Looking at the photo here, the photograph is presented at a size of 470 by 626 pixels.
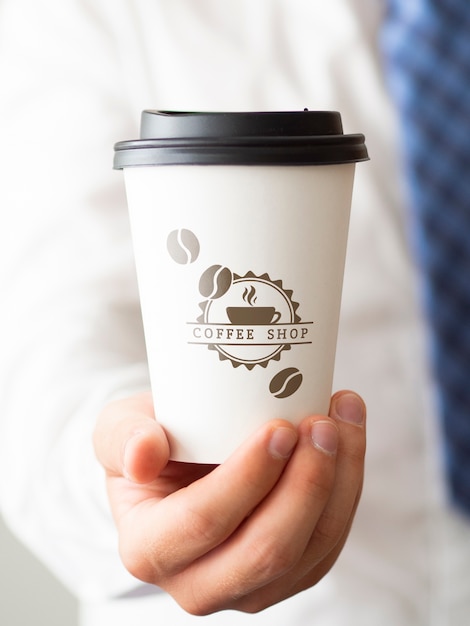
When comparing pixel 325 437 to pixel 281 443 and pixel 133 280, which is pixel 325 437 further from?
pixel 133 280

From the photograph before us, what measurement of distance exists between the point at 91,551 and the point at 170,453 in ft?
1.18

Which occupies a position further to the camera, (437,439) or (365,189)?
(437,439)

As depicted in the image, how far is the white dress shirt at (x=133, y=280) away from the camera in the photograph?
0.90 m

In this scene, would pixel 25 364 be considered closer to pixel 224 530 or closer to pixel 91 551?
pixel 91 551

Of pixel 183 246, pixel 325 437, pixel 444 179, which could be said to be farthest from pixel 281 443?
pixel 444 179

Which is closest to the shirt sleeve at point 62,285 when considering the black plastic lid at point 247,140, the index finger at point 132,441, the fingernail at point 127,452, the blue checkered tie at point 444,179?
the index finger at point 132,441

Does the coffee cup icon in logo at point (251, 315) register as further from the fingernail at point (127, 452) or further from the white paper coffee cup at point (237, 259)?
the fingernail at point (127, 452)

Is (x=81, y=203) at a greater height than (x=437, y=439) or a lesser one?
greater

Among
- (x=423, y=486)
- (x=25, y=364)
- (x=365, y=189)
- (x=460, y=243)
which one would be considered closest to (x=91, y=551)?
(x=25, y=364)

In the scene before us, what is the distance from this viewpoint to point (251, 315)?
1.82 feet

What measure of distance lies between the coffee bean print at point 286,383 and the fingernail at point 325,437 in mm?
33

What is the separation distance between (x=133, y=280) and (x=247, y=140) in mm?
531

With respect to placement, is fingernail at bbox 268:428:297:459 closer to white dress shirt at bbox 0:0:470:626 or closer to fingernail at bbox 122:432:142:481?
fingernail at bbox 122:432:142:481

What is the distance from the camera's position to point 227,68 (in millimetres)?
1114
